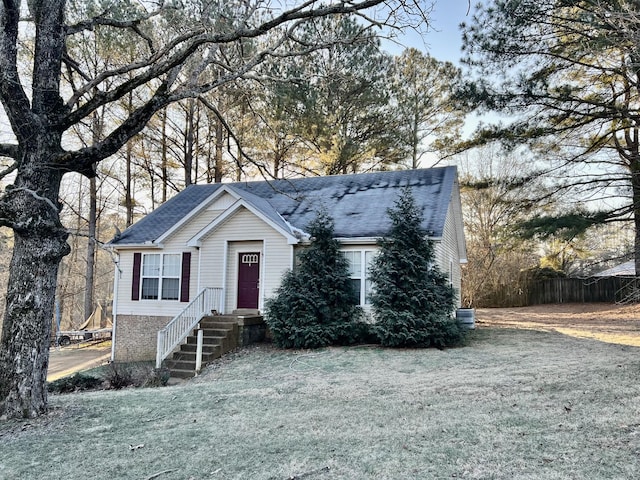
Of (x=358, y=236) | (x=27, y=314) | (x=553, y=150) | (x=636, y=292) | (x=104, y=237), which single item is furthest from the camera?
(x=104, y=237)

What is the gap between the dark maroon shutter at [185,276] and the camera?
13547mm

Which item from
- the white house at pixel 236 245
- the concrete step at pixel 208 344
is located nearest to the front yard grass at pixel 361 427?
the concrete step at pixel 208 344

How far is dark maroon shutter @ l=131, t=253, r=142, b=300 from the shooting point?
46.8ft

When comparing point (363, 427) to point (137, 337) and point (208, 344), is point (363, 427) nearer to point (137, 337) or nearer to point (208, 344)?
point (208, 344)

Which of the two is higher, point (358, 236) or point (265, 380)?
point (358, 236)

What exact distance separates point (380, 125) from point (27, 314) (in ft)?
61.9

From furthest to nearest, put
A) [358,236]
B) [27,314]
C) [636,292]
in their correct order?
[358,236]
[636,292]
[27,314]

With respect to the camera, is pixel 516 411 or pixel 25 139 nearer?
pixel 516 411

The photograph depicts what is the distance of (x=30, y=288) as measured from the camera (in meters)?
5.79

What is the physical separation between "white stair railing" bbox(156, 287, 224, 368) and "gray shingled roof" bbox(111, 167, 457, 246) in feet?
8.86

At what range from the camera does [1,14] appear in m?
6.00

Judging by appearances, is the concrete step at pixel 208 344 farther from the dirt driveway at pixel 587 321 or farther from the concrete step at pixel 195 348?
the dirt driveway at pixel 587 321

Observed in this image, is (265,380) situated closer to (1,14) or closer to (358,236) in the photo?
(358,236)

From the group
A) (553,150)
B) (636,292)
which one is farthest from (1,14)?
(553,150)
